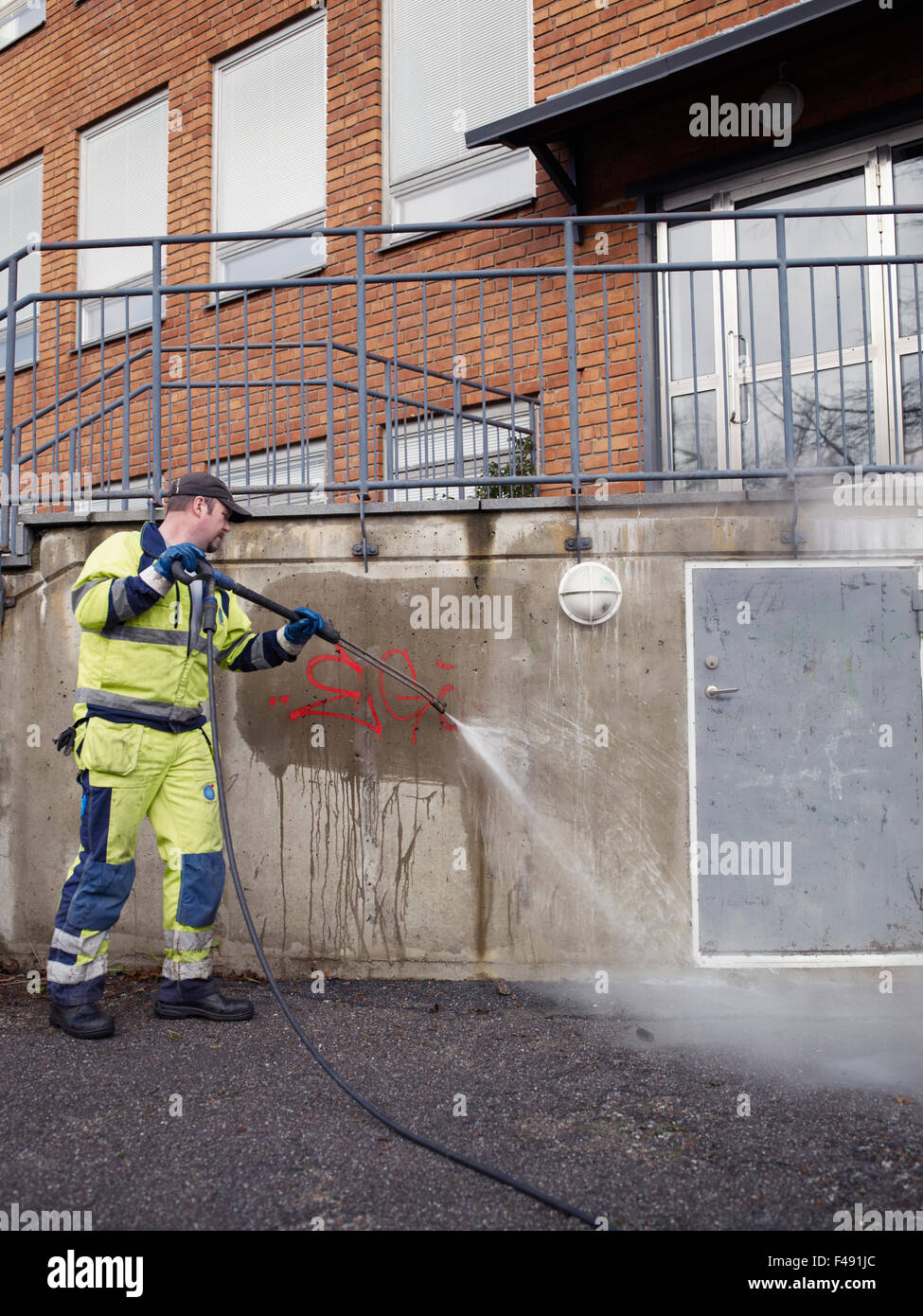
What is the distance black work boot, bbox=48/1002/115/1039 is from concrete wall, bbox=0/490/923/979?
2.99 feet

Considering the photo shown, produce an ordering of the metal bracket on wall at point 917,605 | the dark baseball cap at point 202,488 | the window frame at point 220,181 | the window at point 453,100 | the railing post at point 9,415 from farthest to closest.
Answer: the window frame at point 220,181 < the window at point 453,100 < the railing post at point 9,415 < the metal bracket on wall at point 917,605 < the dark baseball cap at point 202,488

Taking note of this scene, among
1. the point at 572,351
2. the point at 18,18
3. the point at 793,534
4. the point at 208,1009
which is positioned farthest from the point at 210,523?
the point at 18,18

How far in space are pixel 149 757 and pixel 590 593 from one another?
7.03 feet

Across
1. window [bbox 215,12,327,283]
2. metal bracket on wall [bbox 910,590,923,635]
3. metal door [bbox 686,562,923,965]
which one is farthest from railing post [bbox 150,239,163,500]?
metal bracket on wall [bbox 910,590,923,635]

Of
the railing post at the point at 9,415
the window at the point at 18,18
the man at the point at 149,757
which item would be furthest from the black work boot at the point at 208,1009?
the window at the point at 18,18

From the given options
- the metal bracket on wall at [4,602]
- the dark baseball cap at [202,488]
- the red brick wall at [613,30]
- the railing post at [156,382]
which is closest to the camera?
the dark baseball cap at [202,488]

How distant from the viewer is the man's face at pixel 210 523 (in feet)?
13.4

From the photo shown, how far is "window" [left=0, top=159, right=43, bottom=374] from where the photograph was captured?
404 inches

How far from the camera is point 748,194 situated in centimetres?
641

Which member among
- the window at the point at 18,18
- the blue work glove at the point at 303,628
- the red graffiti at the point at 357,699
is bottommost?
the red graffiti at the point at 357,699

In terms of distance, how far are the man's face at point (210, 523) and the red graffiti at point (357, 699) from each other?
89 centimetres

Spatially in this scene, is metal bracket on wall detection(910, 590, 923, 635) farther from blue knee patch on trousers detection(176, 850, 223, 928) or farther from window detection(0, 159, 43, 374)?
window detection(0, 159, 43, 374)

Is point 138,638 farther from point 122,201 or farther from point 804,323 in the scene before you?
point 122,201

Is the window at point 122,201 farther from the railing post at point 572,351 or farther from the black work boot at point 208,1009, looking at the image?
the black work boot at point 208,1009
